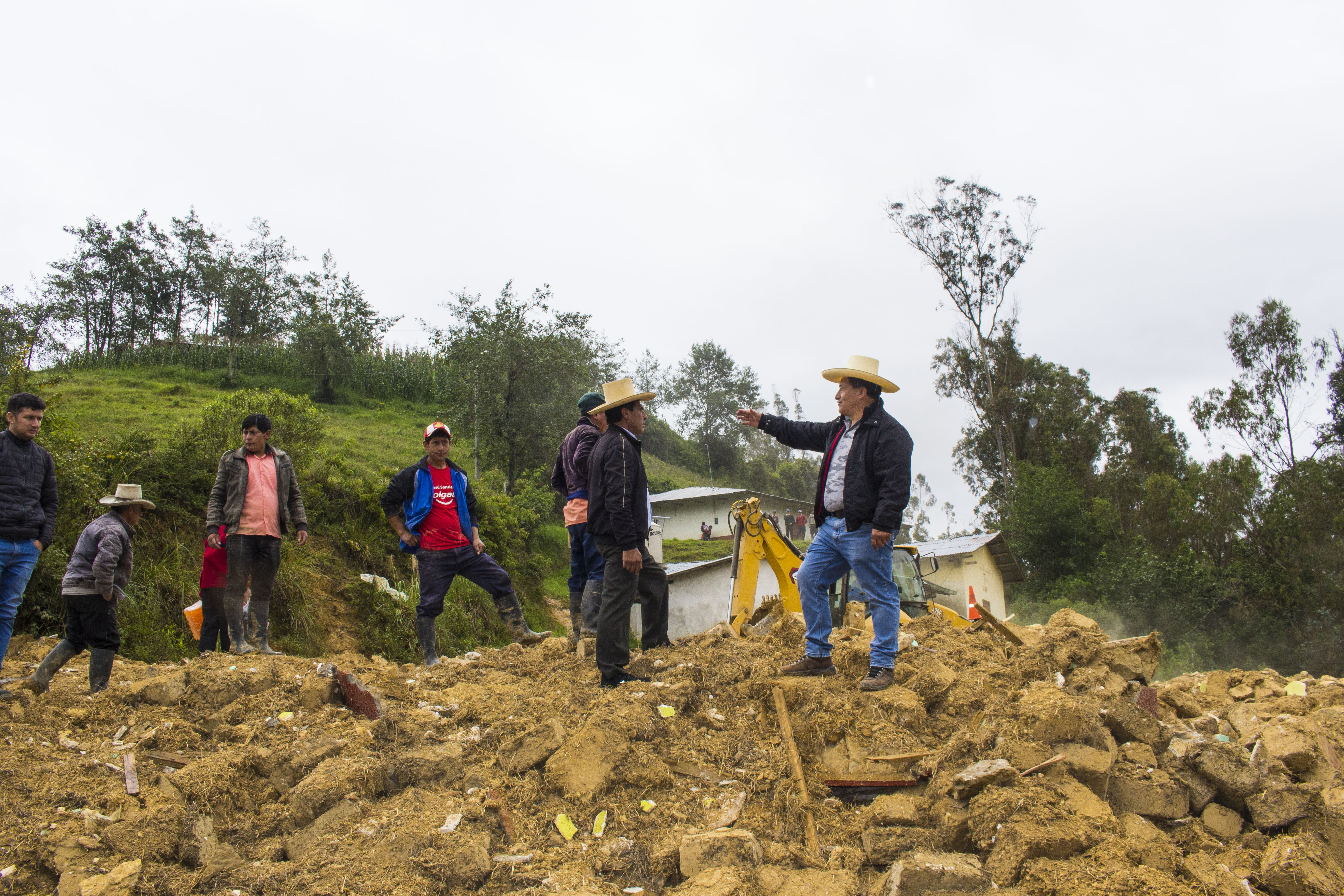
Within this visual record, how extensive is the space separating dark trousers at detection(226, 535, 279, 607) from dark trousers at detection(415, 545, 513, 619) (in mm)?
1179

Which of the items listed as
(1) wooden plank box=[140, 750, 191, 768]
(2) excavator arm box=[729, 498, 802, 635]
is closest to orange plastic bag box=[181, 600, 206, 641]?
(1) wooden plank box=[140, 750, 191, 768]

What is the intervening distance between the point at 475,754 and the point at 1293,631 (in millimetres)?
31696

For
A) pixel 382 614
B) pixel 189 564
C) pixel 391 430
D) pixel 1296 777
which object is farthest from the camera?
pixel 391 430

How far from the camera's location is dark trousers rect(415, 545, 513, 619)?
6711mm

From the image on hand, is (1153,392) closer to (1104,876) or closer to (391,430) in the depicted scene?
(391,430)

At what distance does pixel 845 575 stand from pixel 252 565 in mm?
4779

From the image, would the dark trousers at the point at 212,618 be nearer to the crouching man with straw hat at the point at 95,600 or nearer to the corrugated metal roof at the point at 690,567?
the crouching man with straw hat at the point at 95,600

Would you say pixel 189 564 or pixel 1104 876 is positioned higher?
pixel 189 564

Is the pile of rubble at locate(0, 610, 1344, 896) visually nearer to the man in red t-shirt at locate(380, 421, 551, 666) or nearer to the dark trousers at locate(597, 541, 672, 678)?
the dark trousers at locate(597, 541, 672, 678)

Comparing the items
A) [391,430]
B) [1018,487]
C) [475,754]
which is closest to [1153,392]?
[1018,487]

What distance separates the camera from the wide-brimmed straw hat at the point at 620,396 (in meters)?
5.81

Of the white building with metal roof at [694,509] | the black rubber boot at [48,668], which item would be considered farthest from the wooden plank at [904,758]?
the white building with metal roof at [694,509]

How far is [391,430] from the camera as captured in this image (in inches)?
1130

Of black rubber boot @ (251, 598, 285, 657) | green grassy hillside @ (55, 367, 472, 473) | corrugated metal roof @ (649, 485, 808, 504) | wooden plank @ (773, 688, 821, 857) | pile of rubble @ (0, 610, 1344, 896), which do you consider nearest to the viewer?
pile of rubble @ (0, 610, 1344, 896)
